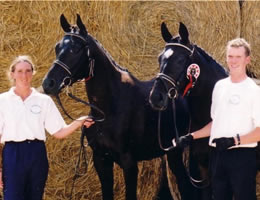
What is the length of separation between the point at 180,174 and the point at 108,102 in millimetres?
1132

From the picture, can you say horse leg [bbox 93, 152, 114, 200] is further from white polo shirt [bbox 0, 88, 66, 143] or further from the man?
the man

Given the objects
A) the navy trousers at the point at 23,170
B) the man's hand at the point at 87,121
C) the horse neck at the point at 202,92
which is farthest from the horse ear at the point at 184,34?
the navy trousers at the point at 23,170

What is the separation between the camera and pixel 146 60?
20.2 ft

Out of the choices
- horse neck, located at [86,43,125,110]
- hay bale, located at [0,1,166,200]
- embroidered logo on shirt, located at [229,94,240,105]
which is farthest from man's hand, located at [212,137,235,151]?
hay bale, located at [0,1,166,200]

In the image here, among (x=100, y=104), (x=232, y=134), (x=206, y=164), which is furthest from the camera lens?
(x=100, y=104)

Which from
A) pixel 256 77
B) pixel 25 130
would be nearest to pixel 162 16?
pixel 256 77

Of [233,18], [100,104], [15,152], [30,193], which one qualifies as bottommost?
[30,193]

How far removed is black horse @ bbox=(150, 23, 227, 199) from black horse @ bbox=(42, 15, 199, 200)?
57 centimetres

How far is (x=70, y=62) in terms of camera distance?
16.6 feet

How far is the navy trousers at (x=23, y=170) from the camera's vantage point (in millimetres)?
4461

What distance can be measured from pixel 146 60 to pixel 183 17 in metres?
0.55

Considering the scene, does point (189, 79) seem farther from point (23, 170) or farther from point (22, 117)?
point (23, 170)

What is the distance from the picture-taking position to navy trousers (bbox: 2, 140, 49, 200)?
4461mm

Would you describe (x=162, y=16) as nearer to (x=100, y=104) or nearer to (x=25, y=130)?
(x=100, y=104)
